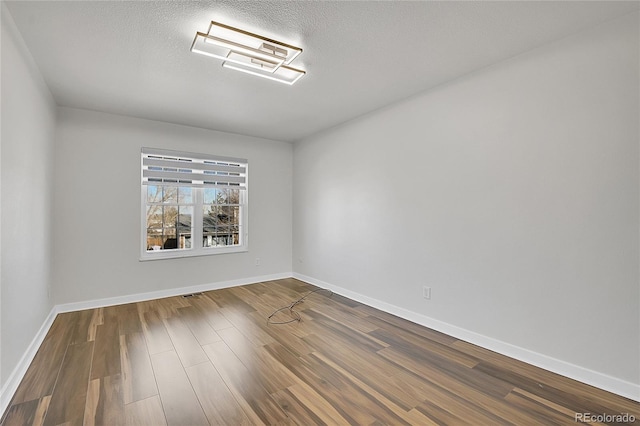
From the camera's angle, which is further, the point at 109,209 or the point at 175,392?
the point at 109,209

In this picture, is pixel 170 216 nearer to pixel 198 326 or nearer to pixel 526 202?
pixel 198 326

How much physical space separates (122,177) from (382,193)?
11.6ft

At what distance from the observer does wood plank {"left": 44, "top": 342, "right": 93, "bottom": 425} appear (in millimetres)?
1831

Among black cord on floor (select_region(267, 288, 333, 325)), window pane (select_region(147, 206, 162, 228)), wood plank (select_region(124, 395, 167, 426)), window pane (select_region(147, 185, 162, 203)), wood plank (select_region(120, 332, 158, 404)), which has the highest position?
window pane (select_region(147, 185, 162, 203))

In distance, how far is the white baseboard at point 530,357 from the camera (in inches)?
80.7

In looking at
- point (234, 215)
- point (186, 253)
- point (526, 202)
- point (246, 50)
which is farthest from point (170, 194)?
point (526, 202)

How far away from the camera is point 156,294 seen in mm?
4305

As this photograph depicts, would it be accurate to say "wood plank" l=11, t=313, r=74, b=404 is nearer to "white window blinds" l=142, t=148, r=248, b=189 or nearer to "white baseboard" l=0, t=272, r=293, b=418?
"white baseboard" l=0, t=272, r=293, b=418

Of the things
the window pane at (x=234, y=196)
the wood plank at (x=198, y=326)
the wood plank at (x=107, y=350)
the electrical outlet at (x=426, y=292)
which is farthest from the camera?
the window pane at (x=234, y=196)

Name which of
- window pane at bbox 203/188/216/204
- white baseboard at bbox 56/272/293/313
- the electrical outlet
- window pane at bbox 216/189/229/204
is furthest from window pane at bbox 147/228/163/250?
the electrical outlet

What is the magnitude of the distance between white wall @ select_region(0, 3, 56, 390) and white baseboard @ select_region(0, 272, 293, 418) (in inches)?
2.6

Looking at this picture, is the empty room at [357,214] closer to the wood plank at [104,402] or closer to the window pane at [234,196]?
the wood plank at [104,402]

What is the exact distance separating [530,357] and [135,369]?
126 inches

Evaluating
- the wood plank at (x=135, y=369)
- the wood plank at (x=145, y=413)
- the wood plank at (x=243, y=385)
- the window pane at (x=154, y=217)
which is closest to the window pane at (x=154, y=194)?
the window pane at (x=154, y=217)
